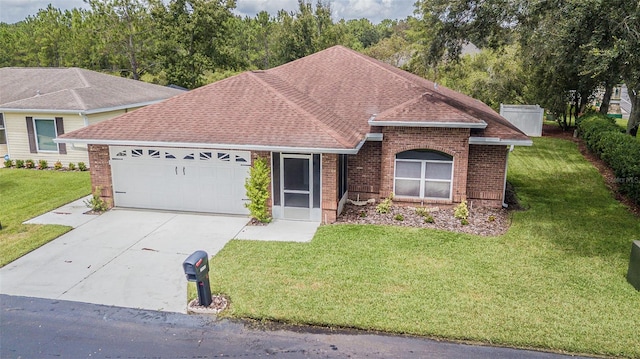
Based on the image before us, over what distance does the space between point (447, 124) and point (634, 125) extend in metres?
16.7

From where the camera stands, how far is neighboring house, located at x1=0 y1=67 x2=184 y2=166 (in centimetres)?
1958

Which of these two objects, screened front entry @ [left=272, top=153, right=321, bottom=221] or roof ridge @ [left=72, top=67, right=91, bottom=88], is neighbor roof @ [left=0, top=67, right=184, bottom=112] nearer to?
roof ridge @ [left=72, top=67, right=91, bottom=88]

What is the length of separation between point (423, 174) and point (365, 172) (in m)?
1.78

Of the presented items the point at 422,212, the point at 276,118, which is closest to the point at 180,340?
the point at 276,118

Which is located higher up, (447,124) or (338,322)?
(447,124)

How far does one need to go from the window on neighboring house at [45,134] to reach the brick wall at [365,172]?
13.2m

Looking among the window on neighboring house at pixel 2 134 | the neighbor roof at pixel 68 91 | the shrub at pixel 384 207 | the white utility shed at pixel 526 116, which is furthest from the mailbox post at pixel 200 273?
the white utility shed at pixel 526 116

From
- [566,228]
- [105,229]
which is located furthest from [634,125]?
[105,229]

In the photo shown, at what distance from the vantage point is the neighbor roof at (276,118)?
12805mm

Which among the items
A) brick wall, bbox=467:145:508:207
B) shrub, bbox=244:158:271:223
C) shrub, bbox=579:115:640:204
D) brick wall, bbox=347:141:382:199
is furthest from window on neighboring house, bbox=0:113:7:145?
shrub, bbox=579:115:640:204

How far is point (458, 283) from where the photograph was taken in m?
9.40

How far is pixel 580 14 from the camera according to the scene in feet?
35.8

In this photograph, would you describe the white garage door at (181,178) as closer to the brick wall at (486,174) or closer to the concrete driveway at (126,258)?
the concrete driveway at (126,258)

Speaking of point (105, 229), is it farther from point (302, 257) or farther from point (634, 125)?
point (634, 125)
